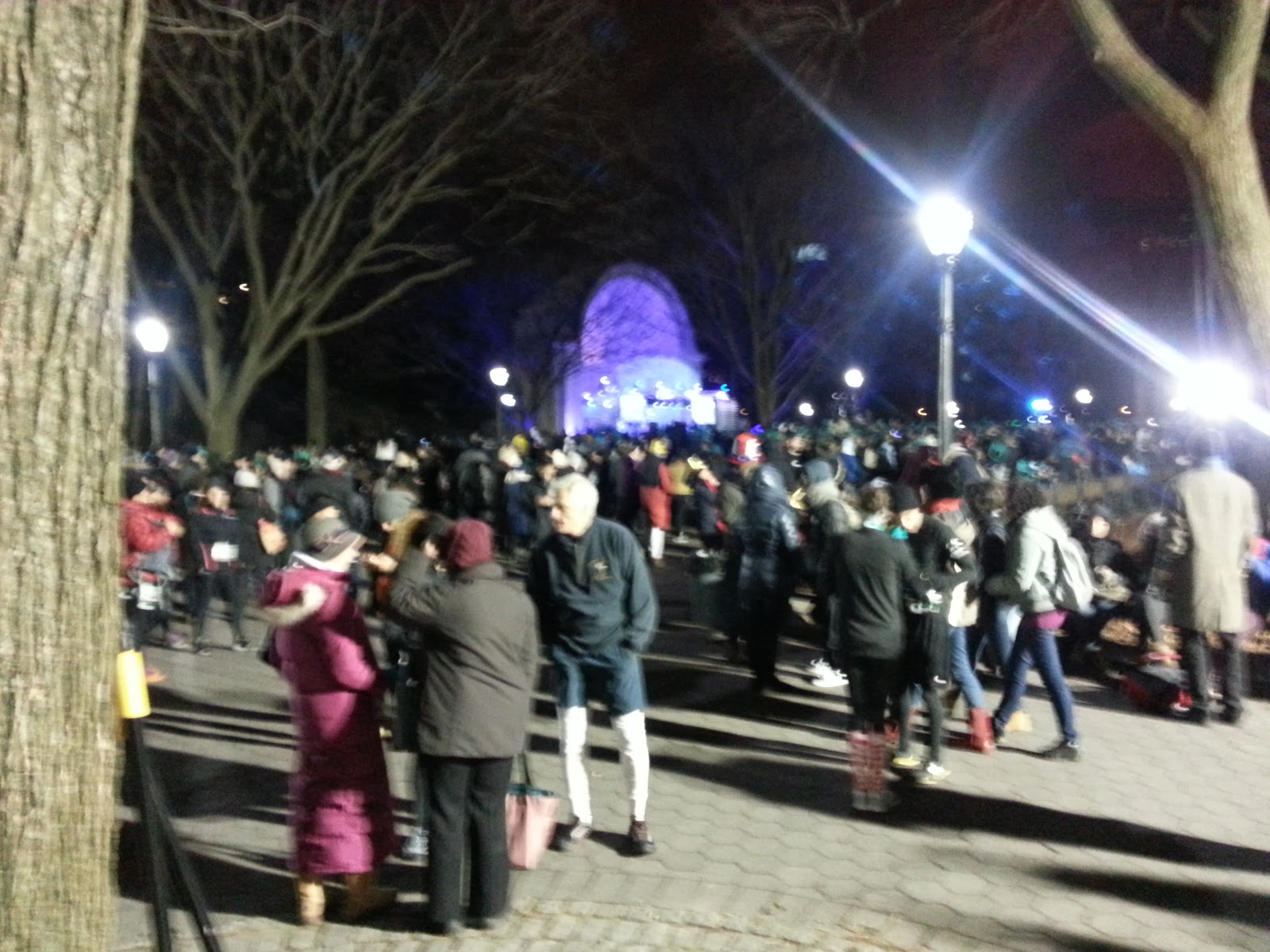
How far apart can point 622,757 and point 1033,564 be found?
2.91 metres

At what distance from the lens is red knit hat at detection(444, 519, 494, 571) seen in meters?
4.68

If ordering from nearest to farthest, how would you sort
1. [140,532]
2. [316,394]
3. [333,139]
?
[140,532] → [333,139] → [316,394]

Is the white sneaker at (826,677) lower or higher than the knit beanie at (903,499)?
lower

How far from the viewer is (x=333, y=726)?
471cm

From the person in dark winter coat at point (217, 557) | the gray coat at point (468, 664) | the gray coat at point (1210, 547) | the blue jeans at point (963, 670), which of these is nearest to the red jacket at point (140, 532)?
the person in dark winter coat at point (217, 557)

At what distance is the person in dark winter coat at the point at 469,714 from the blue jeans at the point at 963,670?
3394 millimetres

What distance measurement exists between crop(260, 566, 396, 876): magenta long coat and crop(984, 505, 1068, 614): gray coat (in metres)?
4.01

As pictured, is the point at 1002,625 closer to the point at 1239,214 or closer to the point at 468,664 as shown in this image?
the point at 1239,214

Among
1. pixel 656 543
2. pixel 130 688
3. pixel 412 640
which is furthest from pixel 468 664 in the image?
pixel 656 543

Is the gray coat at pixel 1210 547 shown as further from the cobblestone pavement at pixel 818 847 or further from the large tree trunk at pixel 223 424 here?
the large tree trunk at pixel 223 424

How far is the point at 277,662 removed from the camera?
4922mm

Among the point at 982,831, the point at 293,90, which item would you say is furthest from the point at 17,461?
the point at 293,90

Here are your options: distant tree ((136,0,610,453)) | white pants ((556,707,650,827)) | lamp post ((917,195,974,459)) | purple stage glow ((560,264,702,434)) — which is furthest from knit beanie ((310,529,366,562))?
purple stage glow ((560,264,702,434))

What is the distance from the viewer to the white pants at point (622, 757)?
18.2 ft
